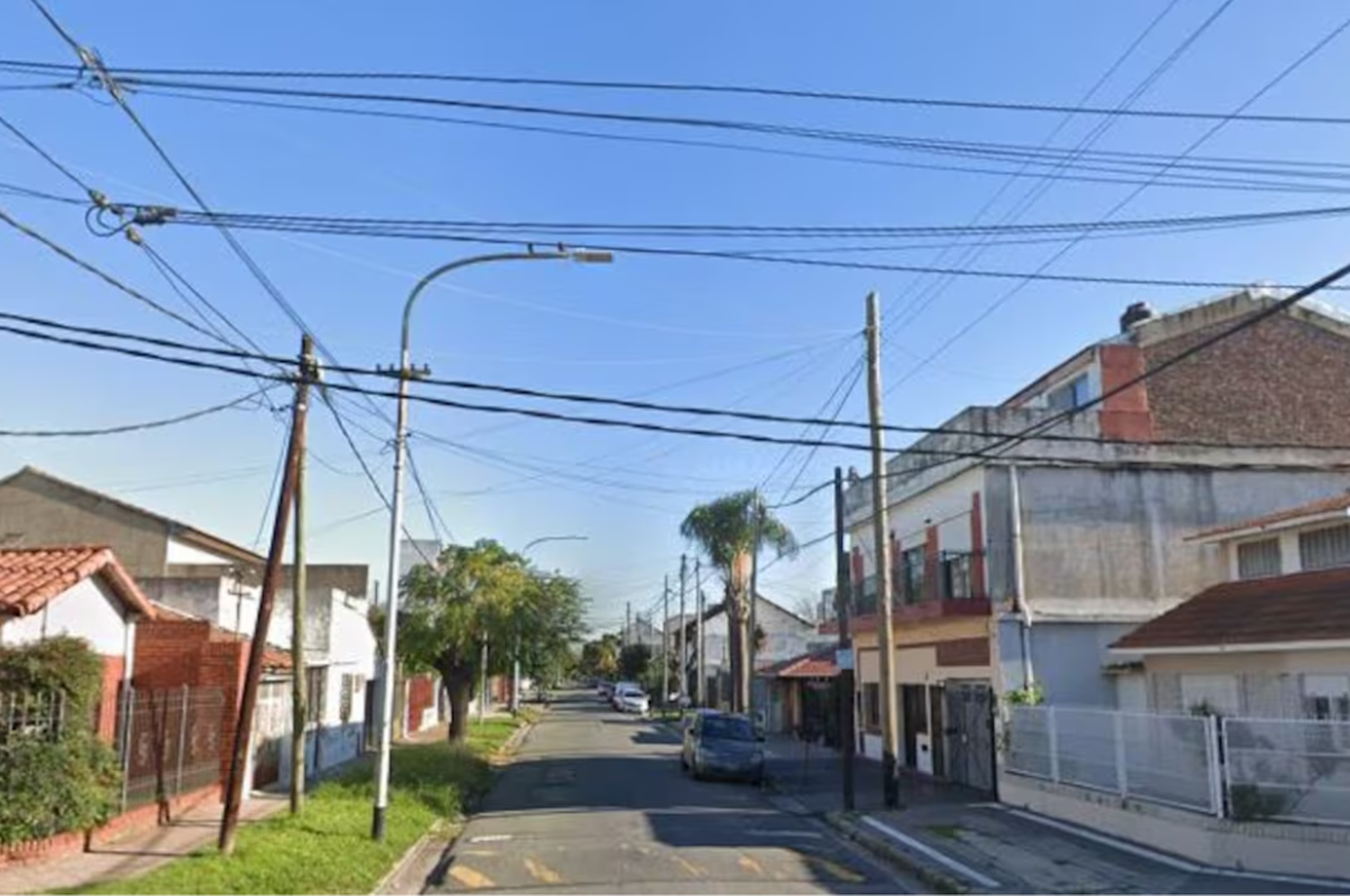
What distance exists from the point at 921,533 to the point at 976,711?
17.7ft

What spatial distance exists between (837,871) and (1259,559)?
37.5ft

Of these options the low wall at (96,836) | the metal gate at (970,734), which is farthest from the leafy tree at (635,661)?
the low wall at (96,836)

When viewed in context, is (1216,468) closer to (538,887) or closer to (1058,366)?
(1058,366)

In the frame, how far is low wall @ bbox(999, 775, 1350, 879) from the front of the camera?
1439 centimetres

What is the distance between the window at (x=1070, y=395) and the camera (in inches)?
1128

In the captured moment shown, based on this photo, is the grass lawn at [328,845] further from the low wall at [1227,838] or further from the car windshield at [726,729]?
the low wall at [1227,838]

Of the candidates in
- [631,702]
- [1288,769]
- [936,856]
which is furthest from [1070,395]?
[631,702]

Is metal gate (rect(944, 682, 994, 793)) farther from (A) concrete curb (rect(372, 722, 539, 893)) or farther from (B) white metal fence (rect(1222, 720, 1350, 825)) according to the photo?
(A) concrete curb (rect(372, 722, 539, 893))

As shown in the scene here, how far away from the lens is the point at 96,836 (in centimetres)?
1547

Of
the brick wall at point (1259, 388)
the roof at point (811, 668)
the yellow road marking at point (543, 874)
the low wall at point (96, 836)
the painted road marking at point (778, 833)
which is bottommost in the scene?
the painted road marking at point (778, 833)

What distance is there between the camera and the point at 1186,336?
94.1ft

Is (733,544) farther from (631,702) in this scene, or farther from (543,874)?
(543,874)

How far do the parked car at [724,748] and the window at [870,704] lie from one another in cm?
535

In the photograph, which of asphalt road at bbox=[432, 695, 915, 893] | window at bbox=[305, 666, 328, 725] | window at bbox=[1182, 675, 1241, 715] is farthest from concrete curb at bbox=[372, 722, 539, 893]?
window at bbox=[1182, 675, 1241, 715]
